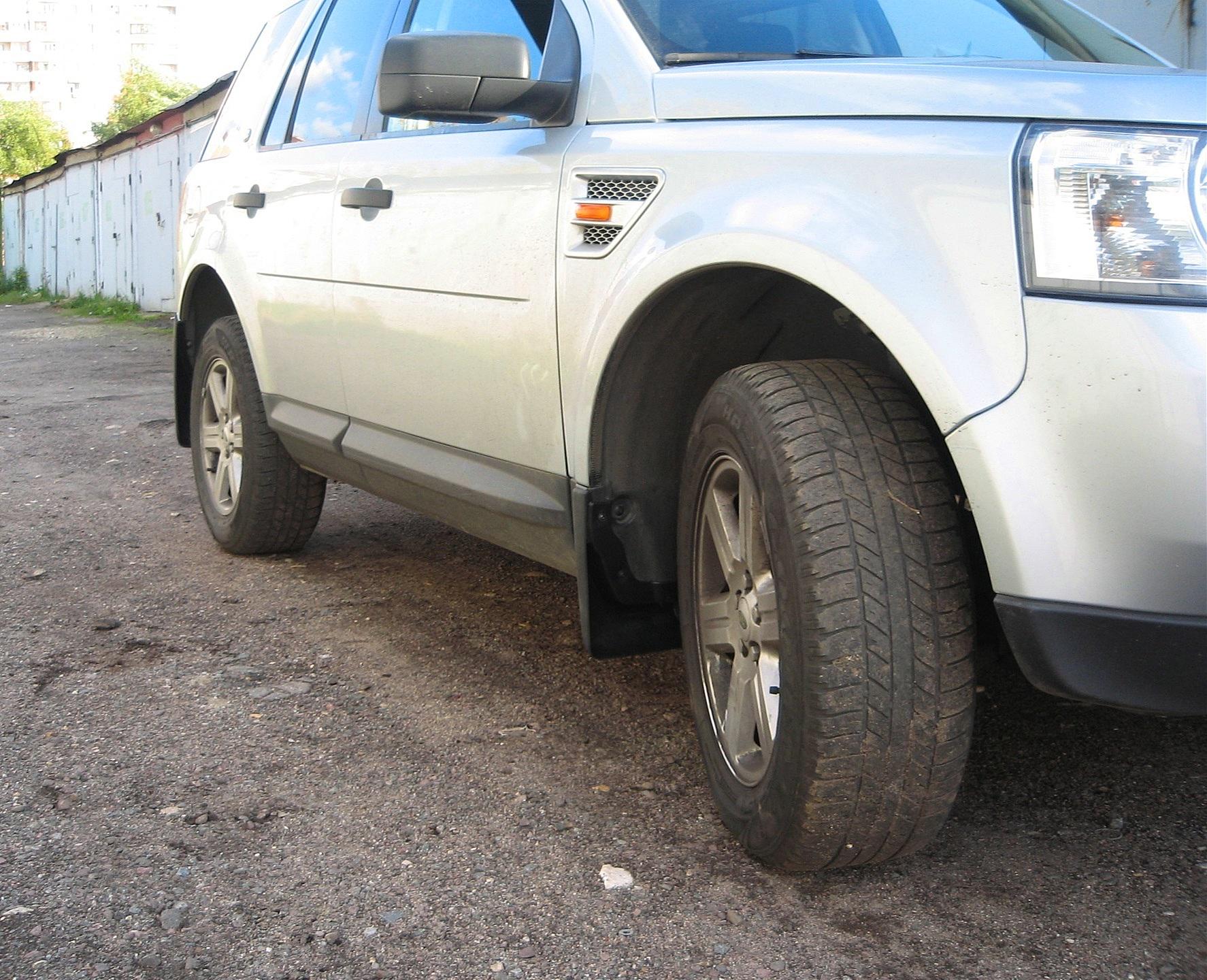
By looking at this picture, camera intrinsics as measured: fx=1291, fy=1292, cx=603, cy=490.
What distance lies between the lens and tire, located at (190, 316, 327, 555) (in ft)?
14.1

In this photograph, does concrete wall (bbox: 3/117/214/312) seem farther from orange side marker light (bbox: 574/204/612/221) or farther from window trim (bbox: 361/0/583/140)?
orange side marker light (bbox: 574/204/612/221)

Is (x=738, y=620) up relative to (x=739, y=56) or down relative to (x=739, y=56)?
down

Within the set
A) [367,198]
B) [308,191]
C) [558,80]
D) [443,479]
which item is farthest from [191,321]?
[558,80]

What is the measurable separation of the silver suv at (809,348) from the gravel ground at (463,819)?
7.8 inches

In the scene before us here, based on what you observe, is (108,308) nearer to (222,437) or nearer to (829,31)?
(222,437)

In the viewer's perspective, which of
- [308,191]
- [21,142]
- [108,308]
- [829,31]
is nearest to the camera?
[829,31]

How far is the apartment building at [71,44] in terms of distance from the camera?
152 meters

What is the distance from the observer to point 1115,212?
1748 millimetres

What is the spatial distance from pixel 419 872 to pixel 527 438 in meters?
0.95

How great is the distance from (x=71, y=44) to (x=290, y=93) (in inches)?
6700

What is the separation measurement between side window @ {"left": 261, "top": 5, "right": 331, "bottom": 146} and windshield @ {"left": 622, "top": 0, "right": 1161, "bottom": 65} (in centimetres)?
184

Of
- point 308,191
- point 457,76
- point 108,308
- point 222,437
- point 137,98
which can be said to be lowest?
point 222,437

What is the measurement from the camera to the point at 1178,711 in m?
1.80

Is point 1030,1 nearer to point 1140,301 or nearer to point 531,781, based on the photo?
point 1140,301
